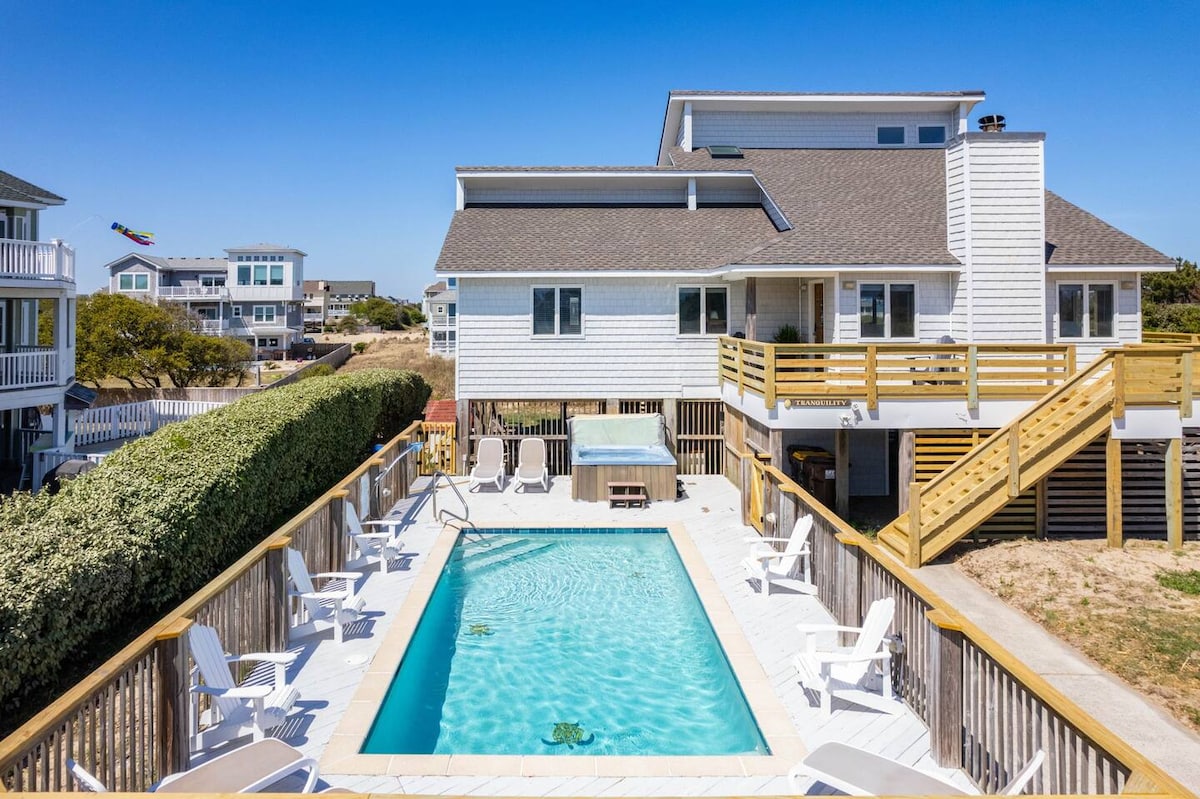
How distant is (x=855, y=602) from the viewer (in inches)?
303

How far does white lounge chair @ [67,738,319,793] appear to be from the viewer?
14.9 feet

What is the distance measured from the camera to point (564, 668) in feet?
26.7

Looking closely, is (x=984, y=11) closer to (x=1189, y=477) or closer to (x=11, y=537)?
(x=1189, y=477)

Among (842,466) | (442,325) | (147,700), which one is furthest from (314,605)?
(442,325)

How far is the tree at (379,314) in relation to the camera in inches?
3765

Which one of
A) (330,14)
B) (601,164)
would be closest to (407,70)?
(330,14)

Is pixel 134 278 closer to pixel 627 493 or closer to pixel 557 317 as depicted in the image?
pixel 557 317

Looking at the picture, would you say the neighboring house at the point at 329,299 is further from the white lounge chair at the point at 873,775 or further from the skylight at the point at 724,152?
the white lounge chair at the point at 873,775

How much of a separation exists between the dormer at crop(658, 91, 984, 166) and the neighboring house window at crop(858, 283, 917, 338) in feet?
28.1

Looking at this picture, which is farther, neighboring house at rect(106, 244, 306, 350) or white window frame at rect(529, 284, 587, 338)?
neighboring house at rect(106, 244, 306, 350)

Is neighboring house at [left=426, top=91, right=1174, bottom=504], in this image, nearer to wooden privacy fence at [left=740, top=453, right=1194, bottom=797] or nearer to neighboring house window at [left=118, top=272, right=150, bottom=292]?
wooden privacy fence at [left=740, top=453, right=1194, bottom=797]

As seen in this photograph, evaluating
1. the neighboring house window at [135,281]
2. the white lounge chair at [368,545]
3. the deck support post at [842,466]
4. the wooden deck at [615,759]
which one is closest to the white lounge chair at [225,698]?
the wooden deck at [615,759]

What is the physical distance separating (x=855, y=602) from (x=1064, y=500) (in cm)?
720

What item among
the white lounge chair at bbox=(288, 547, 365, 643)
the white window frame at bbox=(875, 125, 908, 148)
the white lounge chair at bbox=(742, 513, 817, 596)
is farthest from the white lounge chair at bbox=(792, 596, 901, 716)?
the white window frame at bbox=(875, 125, 908, 148)
